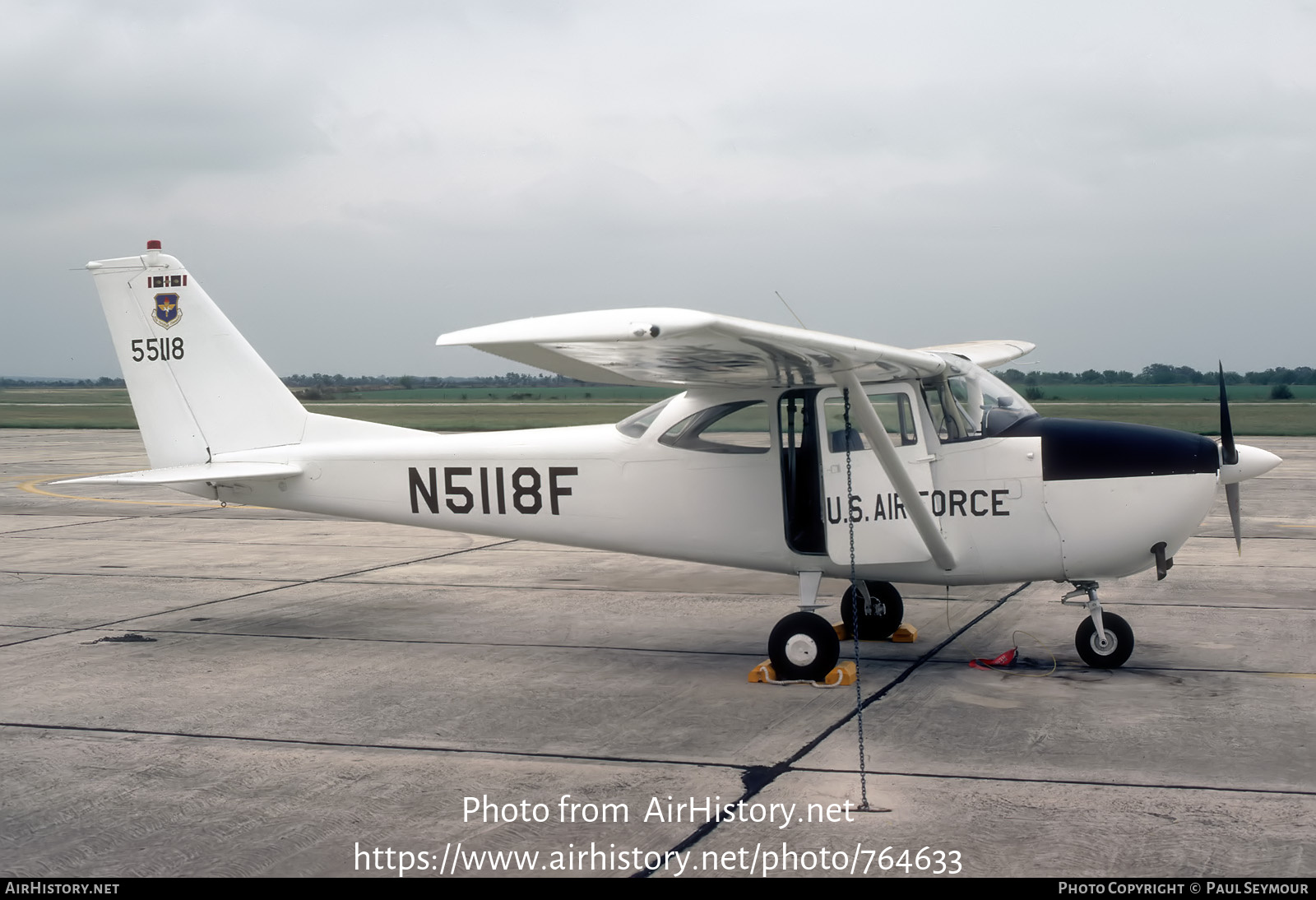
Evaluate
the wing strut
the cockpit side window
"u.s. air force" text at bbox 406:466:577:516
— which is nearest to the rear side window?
the wing strut

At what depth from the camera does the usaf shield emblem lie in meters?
9.71

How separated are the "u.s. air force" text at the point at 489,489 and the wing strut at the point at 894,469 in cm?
236

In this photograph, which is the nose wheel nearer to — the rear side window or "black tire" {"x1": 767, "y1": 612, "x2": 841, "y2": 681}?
the rear side window

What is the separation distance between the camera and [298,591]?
461 inches

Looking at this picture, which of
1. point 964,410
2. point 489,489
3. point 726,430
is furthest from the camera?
point 489,489

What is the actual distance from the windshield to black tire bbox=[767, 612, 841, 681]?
1537 millimetres

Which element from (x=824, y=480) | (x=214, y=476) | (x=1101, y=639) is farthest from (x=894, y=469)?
(x=214, y=476)

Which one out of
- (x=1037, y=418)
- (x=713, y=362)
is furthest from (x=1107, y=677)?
(x=713, y=362)

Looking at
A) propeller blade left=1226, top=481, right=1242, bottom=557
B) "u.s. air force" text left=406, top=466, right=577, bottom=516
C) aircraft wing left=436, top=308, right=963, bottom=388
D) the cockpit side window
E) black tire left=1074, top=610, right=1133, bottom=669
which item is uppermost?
aircraft wing left=436, top=308, right=963, bottom=388

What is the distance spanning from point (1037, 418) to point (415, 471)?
456 cm

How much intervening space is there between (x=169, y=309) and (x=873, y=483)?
6.03 metres

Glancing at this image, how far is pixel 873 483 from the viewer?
7723 millimetres

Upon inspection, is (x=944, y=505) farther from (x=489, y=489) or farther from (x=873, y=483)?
(x=489, y=489)
